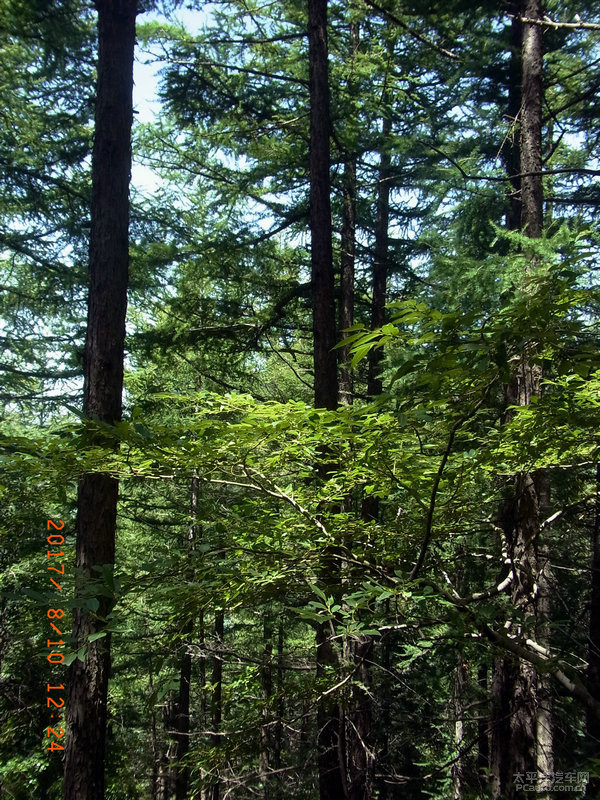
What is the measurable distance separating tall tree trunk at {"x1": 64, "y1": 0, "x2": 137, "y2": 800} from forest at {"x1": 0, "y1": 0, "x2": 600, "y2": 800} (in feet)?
0.09

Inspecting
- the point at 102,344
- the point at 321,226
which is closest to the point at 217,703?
the point at 102,344

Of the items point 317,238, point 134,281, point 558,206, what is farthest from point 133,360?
point 558,206

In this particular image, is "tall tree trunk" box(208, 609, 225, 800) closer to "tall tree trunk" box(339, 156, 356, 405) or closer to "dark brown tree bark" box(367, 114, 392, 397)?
"tall tree trunk" box(339, 156, 356, 405)

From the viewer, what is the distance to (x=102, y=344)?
15.6 feet

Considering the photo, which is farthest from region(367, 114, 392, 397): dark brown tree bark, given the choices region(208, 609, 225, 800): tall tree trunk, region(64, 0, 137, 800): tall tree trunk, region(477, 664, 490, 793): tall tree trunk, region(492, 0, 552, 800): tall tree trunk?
region(477, 664, 490, 793): tall tree trunk

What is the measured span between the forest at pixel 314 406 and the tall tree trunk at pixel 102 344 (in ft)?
0.09

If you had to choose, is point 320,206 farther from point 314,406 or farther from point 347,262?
point 347,262

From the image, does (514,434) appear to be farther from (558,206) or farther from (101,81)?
(558,206)

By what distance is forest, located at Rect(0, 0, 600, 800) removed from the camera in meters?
2.67

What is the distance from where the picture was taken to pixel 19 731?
10.3 metres

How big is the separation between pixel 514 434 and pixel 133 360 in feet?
27.3

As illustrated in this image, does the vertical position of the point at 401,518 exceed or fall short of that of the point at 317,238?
it falls short

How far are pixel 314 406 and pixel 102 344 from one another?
8.49 ft
